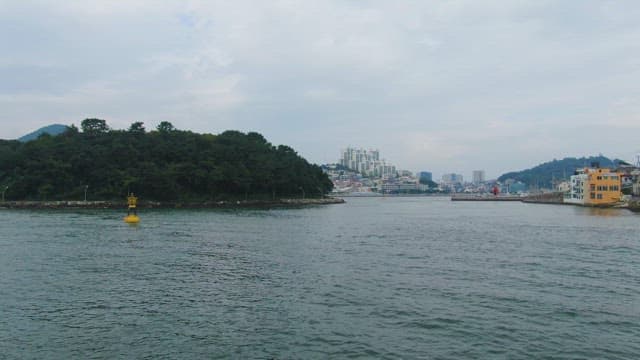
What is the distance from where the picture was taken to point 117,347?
983 cm

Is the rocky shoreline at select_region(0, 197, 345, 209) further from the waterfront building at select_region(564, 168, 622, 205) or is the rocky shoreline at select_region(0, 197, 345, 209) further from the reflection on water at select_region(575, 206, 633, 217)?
the waterfront building at select_region(564, 168, 622, 205)

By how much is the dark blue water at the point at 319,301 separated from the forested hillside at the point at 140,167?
157 ft

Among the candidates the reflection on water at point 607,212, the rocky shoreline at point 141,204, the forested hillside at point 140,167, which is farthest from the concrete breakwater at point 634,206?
the forested hillside at point 140,167

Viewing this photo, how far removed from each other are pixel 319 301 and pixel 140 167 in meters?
65.0

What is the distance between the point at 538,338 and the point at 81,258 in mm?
18008

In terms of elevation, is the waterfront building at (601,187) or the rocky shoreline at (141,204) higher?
the waterfront building at (601,187)

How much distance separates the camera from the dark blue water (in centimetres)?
995

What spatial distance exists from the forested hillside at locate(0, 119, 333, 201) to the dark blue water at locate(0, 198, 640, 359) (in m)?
47.8

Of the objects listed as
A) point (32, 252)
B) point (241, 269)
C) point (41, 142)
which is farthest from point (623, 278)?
point (41, 142)

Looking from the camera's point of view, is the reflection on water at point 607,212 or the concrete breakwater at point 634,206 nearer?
the reflection on water at point 607,212

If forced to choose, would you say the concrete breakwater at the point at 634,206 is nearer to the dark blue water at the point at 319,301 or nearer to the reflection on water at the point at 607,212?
the reflection on water at the point at 607,212

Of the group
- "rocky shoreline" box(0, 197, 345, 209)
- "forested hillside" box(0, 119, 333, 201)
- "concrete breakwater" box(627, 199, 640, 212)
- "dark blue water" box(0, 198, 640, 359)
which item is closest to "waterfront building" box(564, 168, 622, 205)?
"concrete breakwater" box(627, 199, 640, 212)

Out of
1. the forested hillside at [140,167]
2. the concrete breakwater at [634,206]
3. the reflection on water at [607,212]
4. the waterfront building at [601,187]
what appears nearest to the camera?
the reflection on water at [607,212]

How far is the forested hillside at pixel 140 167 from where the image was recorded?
227 ft
